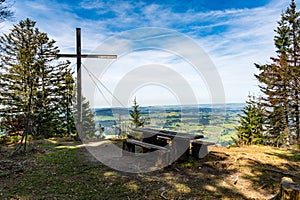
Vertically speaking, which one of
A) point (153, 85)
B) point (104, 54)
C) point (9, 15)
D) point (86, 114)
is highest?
point (9, 15)

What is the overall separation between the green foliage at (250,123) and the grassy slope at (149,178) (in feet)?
30.1

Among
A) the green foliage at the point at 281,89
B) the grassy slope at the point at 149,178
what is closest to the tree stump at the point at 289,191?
the grassy slope at the point at 149,178

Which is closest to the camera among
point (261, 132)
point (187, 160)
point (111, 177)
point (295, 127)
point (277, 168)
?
point (111, 177)

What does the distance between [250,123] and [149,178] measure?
42.8ft

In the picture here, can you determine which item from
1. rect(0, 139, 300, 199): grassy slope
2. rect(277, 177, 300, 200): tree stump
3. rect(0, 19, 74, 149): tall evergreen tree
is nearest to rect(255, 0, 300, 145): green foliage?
rect(0, 139, 300, 199): grassy slope

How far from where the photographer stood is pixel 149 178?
14.0 ft

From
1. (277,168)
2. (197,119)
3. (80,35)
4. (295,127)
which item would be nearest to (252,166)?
(277,168)

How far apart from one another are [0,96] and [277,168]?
19824mm

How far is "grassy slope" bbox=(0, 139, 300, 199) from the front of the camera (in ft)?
11.5

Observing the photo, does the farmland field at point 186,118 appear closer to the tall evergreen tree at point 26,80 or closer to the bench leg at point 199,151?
the bench leg at point 199,151

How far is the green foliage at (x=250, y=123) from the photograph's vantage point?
14563 mm

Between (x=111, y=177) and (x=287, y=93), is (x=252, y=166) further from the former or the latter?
(x=287, y=93)

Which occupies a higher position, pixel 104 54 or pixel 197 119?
pixel 104 54

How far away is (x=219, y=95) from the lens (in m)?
7.50
